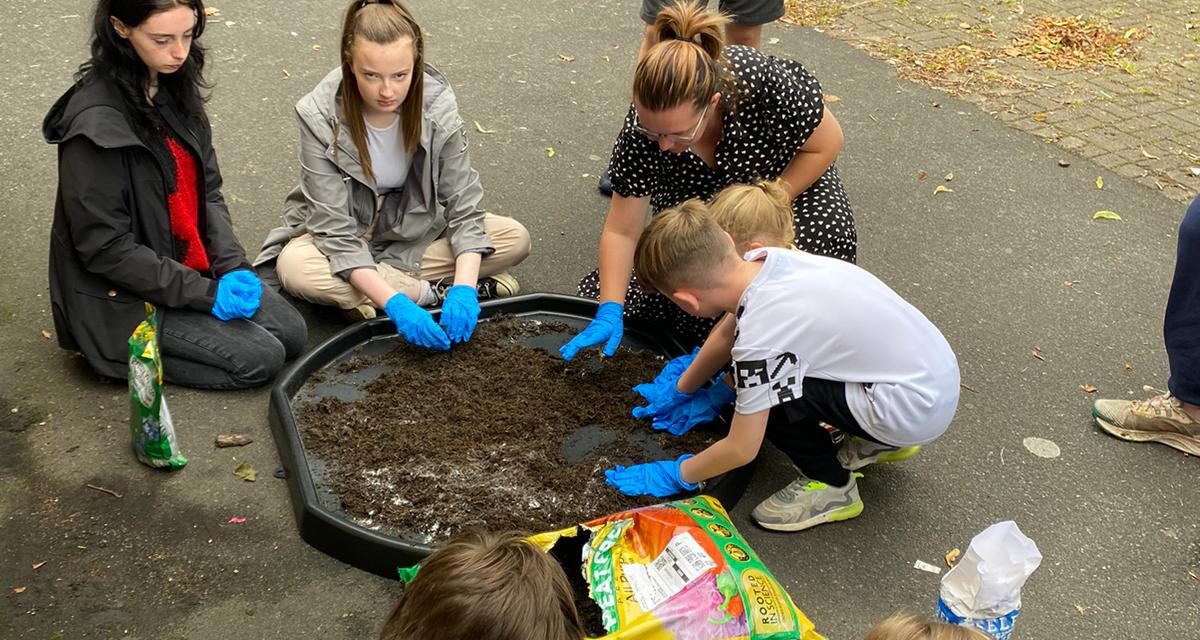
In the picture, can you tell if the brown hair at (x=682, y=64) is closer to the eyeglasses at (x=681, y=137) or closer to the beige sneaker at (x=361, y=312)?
the eyeglasses at (x=681, y=137)

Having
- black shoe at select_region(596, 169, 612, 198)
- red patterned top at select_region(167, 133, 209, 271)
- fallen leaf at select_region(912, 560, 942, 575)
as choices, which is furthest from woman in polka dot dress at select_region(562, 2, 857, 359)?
red patterned top at select_region(167, 133, 209, 271)

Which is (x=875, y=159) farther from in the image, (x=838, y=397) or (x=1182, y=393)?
(x=838, y=397)

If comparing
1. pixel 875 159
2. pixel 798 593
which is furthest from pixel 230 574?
pixel 875 159

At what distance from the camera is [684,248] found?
2502mm

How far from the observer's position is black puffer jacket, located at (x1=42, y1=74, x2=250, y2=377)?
2.88 m

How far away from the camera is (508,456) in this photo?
294 cm

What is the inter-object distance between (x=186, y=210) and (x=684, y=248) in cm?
152

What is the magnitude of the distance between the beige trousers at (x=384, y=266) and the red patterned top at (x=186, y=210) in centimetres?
29

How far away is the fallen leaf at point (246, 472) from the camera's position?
9.57 feet

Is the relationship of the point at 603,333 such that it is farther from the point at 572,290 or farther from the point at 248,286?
the point at 248,286

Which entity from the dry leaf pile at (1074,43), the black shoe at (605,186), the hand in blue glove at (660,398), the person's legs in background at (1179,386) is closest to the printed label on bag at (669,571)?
the hand in blue glove at (660,398)

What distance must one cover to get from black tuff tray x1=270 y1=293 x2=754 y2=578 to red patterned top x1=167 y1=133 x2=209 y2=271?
44 cm

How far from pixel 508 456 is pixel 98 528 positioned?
3.34 ft

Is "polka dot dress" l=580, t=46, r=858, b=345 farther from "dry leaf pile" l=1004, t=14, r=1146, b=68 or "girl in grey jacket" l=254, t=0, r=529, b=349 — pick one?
"dry leaf pile" l=1004, t=14, r=1146, b=68
